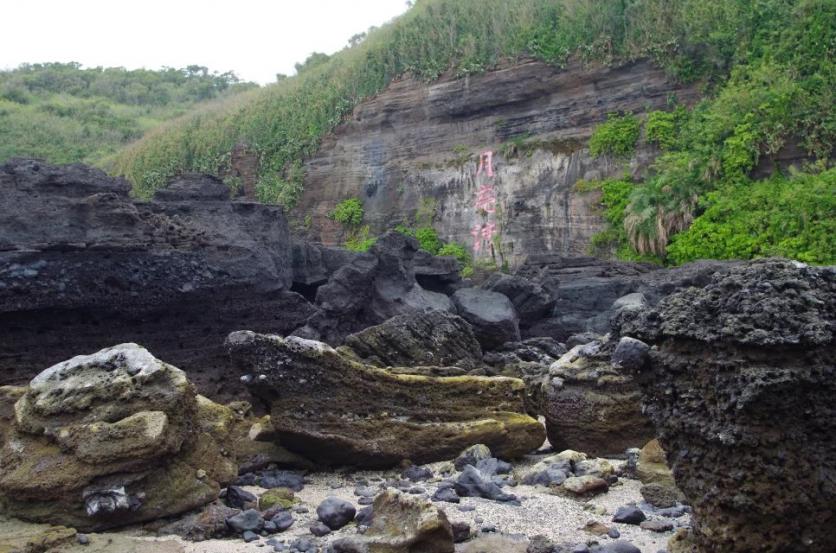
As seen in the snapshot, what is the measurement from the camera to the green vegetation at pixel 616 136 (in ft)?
69.6

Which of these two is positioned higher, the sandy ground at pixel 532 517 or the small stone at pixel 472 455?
the sandy ground at pixel 532 517

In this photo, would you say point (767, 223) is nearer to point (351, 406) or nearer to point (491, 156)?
point (491, 156)

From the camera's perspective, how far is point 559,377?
636 centimetres

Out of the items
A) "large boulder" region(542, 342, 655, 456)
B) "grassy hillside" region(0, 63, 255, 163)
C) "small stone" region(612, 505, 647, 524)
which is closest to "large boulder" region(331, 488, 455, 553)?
"small stone" region(612, 505, 647, 524)

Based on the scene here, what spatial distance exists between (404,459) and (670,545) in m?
2.65

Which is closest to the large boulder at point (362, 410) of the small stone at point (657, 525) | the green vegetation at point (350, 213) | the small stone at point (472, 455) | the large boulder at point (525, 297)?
the small stone at point (472, 455)

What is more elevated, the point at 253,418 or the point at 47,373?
the point at 47,373

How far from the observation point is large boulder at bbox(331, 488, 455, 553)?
3.72 meters

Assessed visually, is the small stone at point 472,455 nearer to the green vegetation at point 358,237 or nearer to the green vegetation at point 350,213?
the green vegetation at point 358,237

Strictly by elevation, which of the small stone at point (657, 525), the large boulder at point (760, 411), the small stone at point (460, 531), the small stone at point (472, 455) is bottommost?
the small stone at point (472, 455)

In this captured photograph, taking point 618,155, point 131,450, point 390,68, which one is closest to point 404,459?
point 131,450

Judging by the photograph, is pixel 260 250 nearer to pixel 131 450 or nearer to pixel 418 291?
pixel 418 291

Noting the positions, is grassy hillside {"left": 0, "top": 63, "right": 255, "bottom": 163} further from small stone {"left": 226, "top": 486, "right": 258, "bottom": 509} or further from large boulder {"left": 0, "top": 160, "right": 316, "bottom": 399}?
small stone {"left": 226, "top": 486, "right": 258, "bottom": 509}

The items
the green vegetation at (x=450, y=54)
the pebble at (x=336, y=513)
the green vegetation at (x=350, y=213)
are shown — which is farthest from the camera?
the green vegetation at (x=350, y=213)
